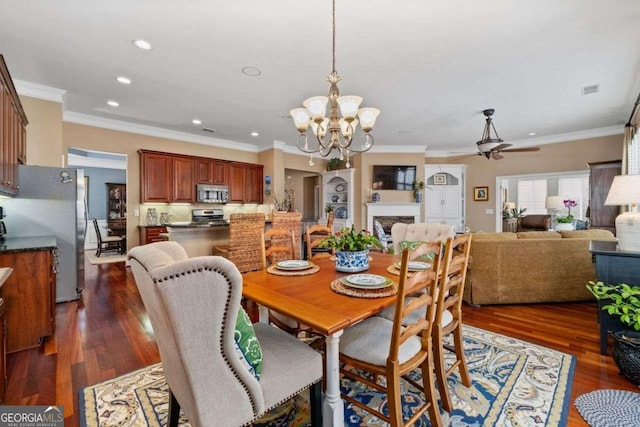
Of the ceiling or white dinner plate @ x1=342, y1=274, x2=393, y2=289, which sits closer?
white dinner plate @ x1=342, y1=274, x2=393, y2=289

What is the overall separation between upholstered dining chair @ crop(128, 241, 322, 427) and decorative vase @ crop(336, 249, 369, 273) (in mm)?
801

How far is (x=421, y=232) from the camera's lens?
8.95 feet

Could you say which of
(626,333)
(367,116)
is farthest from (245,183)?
(626,333)

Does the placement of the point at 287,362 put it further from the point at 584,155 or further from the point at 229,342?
the point at 584,155

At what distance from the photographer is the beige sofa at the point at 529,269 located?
3365mm

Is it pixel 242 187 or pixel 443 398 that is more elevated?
pixel 242 187

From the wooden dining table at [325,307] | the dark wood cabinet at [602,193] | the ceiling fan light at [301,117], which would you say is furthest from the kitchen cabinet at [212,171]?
the dark wood cabinet at [602,193]

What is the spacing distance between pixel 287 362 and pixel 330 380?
220 mm

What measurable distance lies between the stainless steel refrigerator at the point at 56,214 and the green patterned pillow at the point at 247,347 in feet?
11.5

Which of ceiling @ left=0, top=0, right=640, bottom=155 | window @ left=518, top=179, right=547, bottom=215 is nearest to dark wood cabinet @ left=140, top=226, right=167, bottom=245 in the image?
ceiling @ left=0, top=0, right=640, bottom=155

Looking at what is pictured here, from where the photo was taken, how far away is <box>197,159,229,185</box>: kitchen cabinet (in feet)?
20.0

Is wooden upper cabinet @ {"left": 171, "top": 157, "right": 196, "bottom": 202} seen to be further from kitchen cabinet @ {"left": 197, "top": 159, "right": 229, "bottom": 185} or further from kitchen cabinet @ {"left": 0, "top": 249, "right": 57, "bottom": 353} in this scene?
kitchen cabinet @ {"left": 0, "top": 249, "right": 57, "bottom": 353}

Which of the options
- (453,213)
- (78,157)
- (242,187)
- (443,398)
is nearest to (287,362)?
(443,398)

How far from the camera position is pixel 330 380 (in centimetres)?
129
